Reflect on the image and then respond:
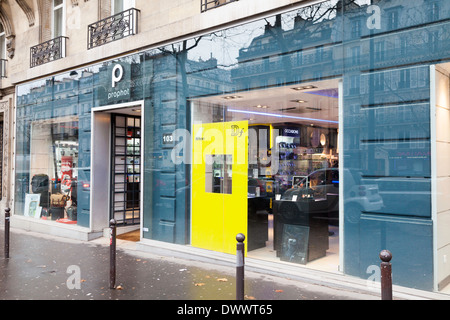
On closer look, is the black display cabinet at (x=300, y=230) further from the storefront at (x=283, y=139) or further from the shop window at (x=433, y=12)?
the shop window at (x=433, y=12)

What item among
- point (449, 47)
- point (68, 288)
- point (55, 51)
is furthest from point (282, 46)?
point (55, 51)

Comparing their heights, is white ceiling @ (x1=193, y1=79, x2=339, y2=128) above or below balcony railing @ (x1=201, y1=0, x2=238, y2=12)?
below

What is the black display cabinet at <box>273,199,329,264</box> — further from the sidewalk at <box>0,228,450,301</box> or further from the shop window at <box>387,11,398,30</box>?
the shop window at <box>387,11,398,30</box>

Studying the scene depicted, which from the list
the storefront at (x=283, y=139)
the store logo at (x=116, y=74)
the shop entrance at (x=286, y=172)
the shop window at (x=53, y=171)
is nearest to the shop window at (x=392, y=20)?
the storefront at (x=283, y=139)

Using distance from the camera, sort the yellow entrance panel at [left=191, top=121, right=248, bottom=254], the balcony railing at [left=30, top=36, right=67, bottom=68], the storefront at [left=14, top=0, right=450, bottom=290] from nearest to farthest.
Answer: the storefront at [left=14, top=0, right=450, bottom=290]
the yellow entrance panel at [left=191, top=121, right=248, bottom=254]
the balcony railing at [left=30, top=36, right=67, bottom=68]

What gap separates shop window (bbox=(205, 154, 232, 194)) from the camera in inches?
313

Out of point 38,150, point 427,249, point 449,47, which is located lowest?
point 427,249

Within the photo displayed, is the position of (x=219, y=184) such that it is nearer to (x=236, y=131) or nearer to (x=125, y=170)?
(x=236, y=131)

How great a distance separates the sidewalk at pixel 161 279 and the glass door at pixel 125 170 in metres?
2.33

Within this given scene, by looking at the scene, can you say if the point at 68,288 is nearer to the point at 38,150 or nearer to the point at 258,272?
the point at 258,272

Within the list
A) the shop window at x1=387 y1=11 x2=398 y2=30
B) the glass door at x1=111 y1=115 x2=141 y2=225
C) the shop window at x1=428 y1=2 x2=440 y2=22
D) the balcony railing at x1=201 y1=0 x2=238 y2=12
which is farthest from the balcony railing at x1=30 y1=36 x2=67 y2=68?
the shop window at x1=428 y1=2 x2=440 y2=22

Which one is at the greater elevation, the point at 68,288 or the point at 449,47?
the point at 449,47
